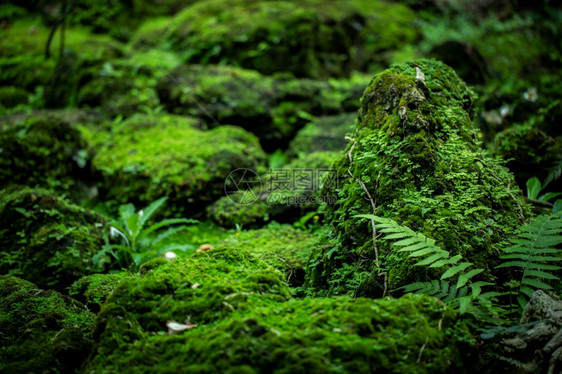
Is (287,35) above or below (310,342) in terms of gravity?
above

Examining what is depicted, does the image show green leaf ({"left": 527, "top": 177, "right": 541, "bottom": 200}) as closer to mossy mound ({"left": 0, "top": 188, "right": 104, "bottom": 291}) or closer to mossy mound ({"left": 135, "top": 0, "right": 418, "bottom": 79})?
mossy mound ({"left": 0, "top": 188, "right": 104, "bottom": 291})

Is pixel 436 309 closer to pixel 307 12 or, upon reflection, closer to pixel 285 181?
pixel 285 181

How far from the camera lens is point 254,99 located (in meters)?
7.30

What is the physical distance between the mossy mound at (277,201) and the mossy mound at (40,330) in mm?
2239

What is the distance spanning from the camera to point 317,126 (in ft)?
22.9

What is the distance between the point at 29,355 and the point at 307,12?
8844 mm

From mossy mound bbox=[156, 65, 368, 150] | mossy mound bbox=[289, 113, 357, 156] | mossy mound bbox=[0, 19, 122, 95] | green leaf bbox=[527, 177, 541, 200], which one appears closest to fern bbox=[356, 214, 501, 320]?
green leaf bbox=[527, 177, 541, 200]

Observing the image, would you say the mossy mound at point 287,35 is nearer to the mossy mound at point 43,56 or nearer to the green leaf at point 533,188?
the mossy mound at point 43,56

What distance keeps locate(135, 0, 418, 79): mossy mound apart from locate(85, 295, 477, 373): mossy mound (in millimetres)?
7427

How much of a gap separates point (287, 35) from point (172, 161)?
4833 mm

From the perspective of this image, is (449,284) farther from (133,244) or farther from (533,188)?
(133,244)

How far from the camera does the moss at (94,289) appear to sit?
3162 mm

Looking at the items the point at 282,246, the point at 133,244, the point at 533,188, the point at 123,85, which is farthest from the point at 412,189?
the point at 123,85

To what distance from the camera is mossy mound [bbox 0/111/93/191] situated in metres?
5.46
